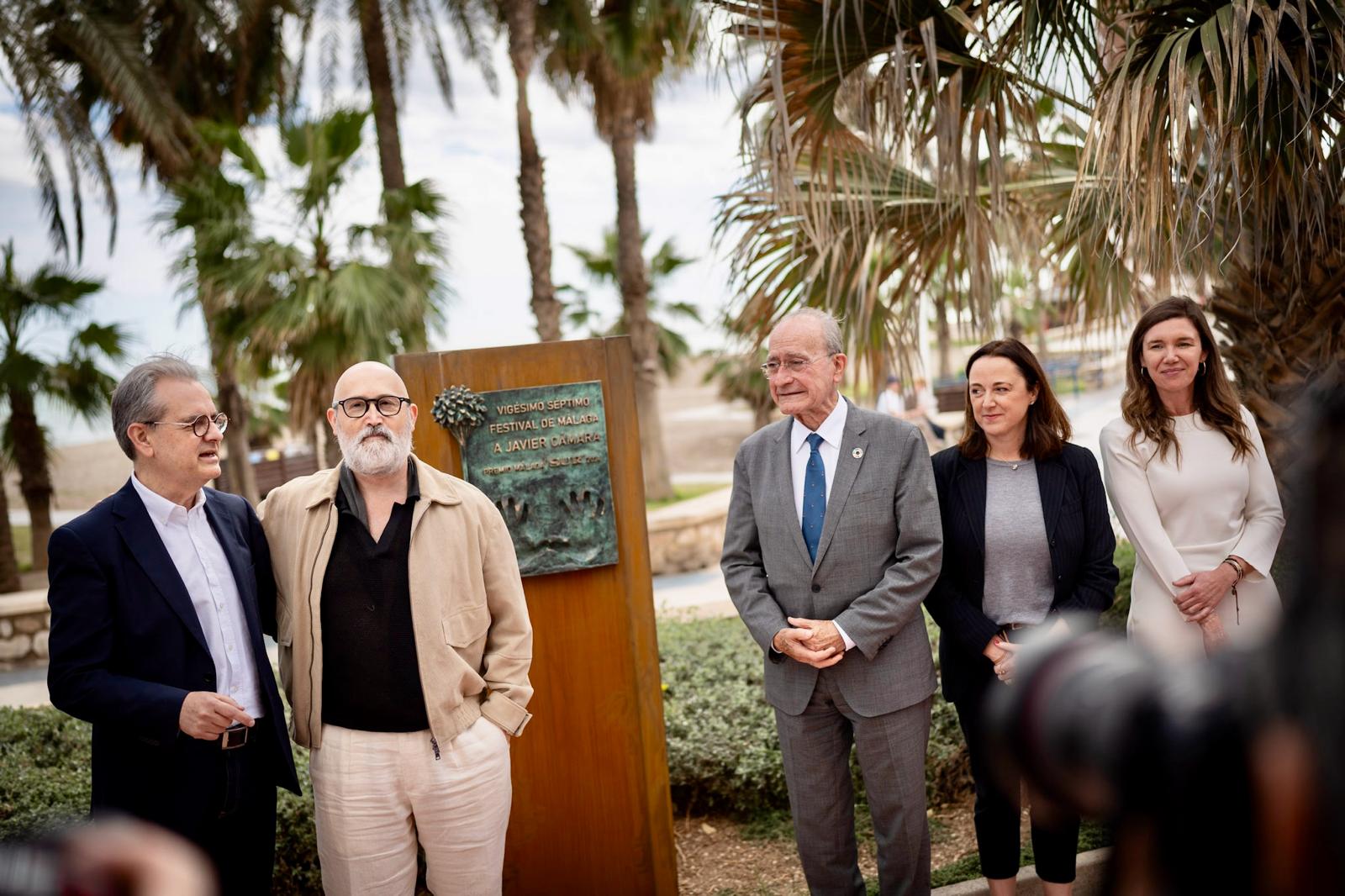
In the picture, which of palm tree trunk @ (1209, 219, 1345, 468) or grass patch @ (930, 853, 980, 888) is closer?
grass patch @ (930, 853, 980, 888)

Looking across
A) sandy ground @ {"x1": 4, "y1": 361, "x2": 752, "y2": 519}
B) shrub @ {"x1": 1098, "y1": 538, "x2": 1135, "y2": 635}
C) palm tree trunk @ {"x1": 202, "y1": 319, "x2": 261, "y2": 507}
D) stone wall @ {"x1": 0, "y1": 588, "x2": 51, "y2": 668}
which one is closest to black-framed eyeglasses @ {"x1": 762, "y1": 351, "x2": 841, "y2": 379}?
shrub @ {"x1": 1098, "y1": 538, "x2": 1135, "y2": 635}

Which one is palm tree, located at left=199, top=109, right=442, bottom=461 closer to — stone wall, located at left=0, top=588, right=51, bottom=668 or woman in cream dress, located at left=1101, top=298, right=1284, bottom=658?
stone wall, located at left=0, top=588, right=51, bottom=668

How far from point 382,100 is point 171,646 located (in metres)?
11.6

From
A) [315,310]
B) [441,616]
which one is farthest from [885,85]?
[315,310]

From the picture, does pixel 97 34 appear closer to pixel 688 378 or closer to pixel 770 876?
pixel 770 876

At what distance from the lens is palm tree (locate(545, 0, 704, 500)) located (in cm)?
1422

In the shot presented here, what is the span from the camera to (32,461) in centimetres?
1320

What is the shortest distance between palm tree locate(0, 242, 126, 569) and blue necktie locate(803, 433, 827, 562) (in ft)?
39.1

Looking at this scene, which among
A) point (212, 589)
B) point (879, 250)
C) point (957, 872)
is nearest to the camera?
point (212, 589)

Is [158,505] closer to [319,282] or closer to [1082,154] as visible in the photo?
[1082,154]

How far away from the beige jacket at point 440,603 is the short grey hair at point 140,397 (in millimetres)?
482

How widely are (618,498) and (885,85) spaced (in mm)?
2537

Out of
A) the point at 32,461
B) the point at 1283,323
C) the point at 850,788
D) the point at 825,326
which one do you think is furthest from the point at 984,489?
the point at 32,461

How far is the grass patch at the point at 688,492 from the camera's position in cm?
1716
